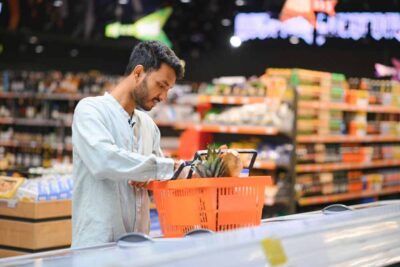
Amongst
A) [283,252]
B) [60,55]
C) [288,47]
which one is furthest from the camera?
[60,55]

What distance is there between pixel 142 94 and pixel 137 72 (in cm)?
9

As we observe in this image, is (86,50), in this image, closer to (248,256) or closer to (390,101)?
(390,101)

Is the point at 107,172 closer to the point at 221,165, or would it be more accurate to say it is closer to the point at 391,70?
the point at 221,165

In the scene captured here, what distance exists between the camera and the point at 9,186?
5098 millimetres

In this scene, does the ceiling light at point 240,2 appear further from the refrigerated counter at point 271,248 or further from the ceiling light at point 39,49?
the refrigerated counter at point 271,248

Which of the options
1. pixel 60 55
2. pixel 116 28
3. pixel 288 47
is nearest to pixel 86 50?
pixel 60 55

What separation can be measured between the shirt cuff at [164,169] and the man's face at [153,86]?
12.2 inches

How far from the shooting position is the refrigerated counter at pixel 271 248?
2.05 m

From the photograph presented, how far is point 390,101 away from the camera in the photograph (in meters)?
12.5

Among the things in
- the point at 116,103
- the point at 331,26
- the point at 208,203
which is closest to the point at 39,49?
the point at 331,26

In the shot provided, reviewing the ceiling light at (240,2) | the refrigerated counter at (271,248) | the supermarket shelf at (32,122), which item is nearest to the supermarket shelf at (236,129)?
the supermarket shelf at (32,122)

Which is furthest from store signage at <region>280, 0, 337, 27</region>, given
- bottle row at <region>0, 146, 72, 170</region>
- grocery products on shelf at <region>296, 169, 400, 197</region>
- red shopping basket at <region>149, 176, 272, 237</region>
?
bottle row at <region>0, 146, 72, 170</region>

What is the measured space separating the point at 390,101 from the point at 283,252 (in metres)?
10.7

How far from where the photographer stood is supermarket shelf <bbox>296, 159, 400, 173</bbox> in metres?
9.77
